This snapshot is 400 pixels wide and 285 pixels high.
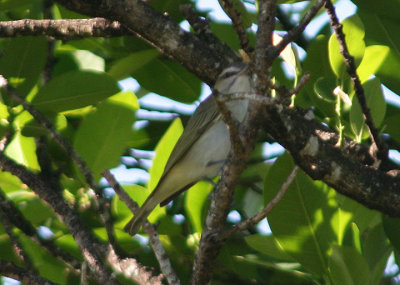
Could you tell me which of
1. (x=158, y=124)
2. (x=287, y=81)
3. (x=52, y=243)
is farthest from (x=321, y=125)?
(x=52, y=243)

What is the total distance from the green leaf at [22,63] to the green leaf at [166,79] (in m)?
0.53

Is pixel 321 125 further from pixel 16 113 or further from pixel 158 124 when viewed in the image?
pixel 16 113

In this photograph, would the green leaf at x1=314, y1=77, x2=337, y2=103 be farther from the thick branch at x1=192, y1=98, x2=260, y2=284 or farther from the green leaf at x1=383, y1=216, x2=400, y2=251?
the thick branch at x1=192, y1=98, x2=260, y2=284

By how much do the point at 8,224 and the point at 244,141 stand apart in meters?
1.34

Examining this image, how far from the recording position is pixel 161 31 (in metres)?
2.94

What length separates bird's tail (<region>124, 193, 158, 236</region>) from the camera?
3171mm

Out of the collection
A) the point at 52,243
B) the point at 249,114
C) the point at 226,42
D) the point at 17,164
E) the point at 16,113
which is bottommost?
the point at 52,243

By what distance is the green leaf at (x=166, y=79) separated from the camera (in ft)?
11.9

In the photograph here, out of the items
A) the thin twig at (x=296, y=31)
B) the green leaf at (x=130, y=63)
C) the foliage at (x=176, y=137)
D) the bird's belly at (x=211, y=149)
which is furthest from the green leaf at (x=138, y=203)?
the thin twig at (x=296, y=31)

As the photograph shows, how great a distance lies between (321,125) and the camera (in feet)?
11.1

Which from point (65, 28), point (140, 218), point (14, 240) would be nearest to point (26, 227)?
point (14, 240)

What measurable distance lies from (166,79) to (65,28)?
1.98 ft

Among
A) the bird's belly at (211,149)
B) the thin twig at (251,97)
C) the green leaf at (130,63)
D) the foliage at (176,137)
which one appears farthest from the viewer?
the bird's belly at (211,149)

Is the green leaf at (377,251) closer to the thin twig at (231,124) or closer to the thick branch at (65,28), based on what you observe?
the thin twig at (231,124)
